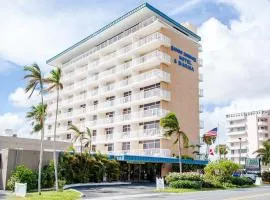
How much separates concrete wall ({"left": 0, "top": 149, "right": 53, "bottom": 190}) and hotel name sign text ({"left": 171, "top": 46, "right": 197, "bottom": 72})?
92.5ft

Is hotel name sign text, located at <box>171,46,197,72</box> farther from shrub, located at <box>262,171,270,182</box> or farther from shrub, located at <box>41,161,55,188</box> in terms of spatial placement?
shrub, located at <box>41,161,55,188</box>

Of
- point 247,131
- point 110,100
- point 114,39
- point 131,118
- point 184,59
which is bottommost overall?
point 131,118

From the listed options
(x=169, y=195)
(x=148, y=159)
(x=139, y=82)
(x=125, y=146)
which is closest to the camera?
(x=169, y=195)

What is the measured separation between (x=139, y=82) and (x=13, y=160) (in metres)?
25.6

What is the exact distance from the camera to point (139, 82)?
54.6 meters

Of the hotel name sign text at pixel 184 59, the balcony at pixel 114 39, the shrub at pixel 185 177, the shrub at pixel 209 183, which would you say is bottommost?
the shrub at pixel 209 183

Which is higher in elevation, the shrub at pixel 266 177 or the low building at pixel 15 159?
the low building at pixel 15 159

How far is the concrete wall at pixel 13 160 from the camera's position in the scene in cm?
3278

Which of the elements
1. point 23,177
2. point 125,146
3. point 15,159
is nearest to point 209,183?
point 125,146

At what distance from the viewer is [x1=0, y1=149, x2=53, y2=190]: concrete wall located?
32781 mm

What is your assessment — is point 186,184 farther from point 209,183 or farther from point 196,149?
point 196,149

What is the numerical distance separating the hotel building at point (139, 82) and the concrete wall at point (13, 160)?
19.7 metres

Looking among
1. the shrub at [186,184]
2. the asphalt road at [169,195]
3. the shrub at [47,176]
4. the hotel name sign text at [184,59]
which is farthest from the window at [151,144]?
the shrub at [47,176]

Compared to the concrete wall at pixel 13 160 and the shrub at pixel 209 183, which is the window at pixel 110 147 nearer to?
the shrub at pixel 209 183
